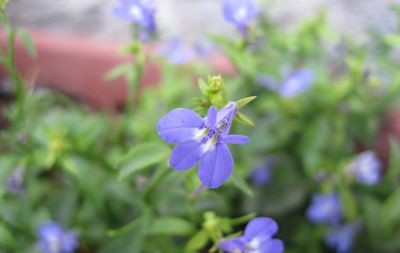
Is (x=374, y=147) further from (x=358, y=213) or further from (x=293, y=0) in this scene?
(x=293, y=0)

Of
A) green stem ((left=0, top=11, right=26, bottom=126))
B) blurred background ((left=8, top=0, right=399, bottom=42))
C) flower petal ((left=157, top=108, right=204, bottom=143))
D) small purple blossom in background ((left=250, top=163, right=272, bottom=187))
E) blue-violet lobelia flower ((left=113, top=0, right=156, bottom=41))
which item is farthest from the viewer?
blurred background ((left=8, top=0, right=399, bottom=42))

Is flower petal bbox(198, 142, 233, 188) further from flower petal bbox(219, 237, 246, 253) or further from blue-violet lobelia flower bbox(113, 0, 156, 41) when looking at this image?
blue-violet lobelia flower bbox(113, 0, 156, 41)

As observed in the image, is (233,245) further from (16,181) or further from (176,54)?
(176,54)

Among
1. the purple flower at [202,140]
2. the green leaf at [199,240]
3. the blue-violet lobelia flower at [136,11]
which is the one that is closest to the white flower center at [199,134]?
the purple flower at [202,140]

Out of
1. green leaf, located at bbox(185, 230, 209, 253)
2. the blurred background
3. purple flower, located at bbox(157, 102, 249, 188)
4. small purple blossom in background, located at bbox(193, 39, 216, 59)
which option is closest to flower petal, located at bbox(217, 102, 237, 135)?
purple flower, located at bbox(157, 102, 249, 188)

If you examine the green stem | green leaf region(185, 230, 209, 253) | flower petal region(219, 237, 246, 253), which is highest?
the green stem

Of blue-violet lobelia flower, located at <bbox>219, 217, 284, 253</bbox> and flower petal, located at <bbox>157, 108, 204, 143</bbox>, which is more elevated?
flower petal, located at <bbox>157, 108, 204, 143</bbox>
